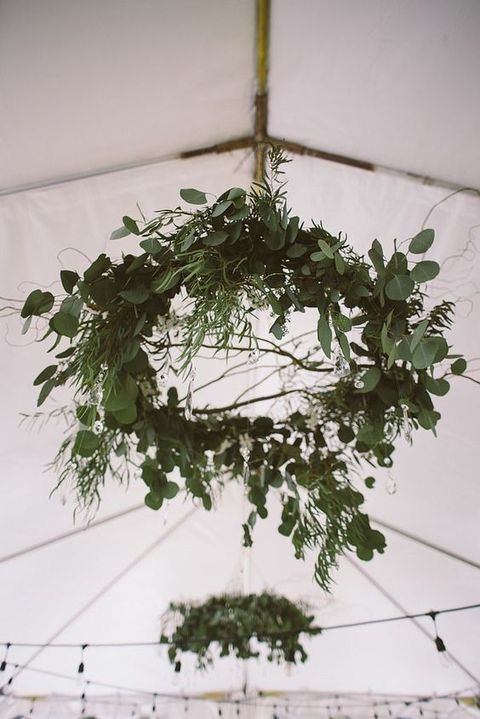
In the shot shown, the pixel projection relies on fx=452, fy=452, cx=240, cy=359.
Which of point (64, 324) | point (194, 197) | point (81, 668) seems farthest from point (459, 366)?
point (81, 668)

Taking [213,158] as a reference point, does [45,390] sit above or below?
below

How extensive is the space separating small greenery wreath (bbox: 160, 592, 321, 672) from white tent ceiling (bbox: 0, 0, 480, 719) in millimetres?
669

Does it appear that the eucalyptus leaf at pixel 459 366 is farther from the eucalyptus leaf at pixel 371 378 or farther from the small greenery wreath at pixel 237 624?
the small greenery wreath at pixel 237 624

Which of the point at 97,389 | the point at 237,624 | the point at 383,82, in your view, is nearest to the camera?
the point at 97,389

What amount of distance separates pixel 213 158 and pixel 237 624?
2371 mm

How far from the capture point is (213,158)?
119 centimetres

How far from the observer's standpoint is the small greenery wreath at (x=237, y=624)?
2.43 metres

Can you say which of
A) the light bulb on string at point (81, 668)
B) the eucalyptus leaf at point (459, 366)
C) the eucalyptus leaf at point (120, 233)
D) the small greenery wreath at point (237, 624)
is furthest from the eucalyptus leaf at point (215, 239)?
the small greenery wreath at point (237, 624)

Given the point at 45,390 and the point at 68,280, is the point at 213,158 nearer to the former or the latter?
the point at 68,280

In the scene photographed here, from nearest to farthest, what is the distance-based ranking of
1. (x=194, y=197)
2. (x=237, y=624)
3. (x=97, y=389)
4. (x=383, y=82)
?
(x=194, y=197)
(x=97, y=389)
(x=383, y=82)
(x=237, y=624)

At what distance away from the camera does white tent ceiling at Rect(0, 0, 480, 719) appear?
2.80ft

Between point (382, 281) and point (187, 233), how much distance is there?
306 millimetres

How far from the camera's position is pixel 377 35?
0.87 meters

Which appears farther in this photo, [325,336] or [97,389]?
[97,389]
